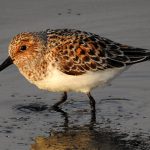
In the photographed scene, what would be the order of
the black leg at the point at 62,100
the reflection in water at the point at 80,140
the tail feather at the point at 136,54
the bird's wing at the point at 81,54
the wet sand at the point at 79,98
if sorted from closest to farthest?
the reflection in water at the point at 80,140
the wet sand at the point at 79,98
the bird's wing at the point at 81,54
the tail feather at the point at 136,54
the black leg at the point at 62,100

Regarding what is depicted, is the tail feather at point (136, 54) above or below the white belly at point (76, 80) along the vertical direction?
above

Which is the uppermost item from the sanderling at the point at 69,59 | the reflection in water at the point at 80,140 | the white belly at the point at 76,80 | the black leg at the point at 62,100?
the sanderling at the point at 69,59

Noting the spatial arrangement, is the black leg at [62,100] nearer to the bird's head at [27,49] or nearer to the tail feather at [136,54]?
the bird's head at [27,49]

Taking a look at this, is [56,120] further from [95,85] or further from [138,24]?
[138,24]

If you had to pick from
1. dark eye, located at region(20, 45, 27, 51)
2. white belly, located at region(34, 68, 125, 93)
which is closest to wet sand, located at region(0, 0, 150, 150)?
white belly, located at region(34, 68, 125, 93)

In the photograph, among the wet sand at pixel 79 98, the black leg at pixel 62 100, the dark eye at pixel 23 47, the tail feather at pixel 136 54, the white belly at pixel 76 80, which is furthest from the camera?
the black leg at pixel 62 100

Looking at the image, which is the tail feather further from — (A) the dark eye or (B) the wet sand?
(A) the dark eye

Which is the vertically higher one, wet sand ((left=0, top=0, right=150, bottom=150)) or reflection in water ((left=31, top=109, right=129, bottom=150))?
wet sand ((left=0, top=0, right=150, bottom=150))

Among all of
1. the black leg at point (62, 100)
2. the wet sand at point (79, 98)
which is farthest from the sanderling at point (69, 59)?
the wet sand at point (79, 98)
